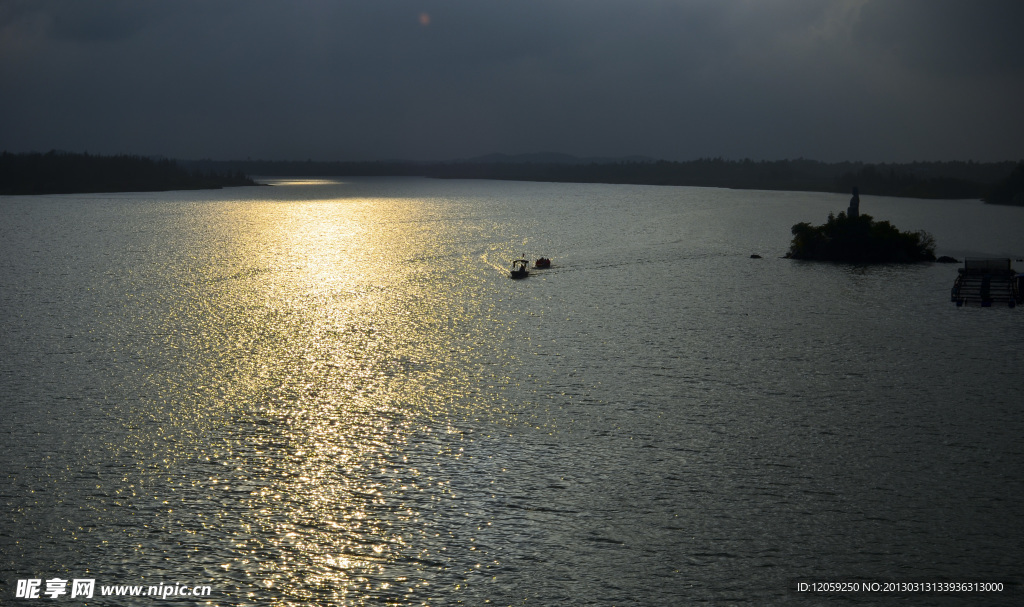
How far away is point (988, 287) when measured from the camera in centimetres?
5803

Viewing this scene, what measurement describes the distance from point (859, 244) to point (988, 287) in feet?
99.2

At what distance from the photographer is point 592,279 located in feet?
239

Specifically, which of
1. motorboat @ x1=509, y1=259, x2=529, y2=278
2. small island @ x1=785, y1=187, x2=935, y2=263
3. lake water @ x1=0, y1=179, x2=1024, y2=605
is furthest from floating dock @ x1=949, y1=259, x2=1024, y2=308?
motorboat @ x1=509, y1=259, x2=529, y2=278

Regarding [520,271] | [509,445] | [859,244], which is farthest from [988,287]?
[509,445]

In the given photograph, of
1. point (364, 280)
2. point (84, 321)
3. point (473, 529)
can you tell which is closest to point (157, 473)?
point (473, 529)

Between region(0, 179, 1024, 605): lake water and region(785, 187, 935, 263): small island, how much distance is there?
2562 cm

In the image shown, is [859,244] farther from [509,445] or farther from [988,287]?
[509,445]

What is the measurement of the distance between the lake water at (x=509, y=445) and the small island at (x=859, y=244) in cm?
2562

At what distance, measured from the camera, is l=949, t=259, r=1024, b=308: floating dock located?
58.3 metres

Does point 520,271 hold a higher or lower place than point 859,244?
lower

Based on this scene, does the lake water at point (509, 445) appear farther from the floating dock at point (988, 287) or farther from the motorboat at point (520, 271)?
the motorboat at point (520, 271)

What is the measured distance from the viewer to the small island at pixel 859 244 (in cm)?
8738

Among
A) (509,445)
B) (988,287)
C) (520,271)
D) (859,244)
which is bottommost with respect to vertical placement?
(509,445)

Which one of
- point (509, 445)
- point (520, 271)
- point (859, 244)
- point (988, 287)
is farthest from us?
point (859, 244)
